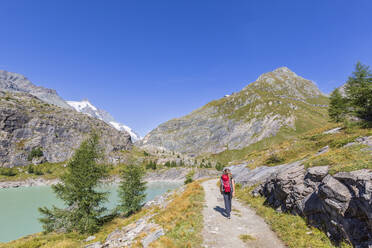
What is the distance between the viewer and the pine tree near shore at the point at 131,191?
37.2m

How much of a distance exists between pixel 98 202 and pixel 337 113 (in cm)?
5017

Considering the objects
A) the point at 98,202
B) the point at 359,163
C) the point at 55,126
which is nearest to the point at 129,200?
the point at 98,202

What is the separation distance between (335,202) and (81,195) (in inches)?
1129

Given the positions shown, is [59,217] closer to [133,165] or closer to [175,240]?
[133,165]

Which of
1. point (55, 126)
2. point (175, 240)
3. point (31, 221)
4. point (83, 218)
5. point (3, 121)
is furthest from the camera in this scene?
point (55, 126)

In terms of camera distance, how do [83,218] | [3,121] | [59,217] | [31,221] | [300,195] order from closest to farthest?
[300,195] < [83,218] < [59,217] < [31,221] < [3,121]

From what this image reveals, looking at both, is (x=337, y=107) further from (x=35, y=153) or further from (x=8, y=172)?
(x=35, y=153)

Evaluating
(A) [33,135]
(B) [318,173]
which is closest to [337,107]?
(B) [318,173]

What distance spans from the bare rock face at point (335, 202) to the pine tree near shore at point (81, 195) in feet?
83.1

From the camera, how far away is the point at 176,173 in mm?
161375

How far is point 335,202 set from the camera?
756 cm

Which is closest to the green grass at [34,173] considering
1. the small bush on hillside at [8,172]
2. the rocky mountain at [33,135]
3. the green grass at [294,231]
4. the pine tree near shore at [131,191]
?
the small bush on hillside at [8,172]

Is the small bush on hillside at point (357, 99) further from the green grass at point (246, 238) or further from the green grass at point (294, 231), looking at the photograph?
the green grass at point (246, 238)

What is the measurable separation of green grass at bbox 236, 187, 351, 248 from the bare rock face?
1.24 ft
